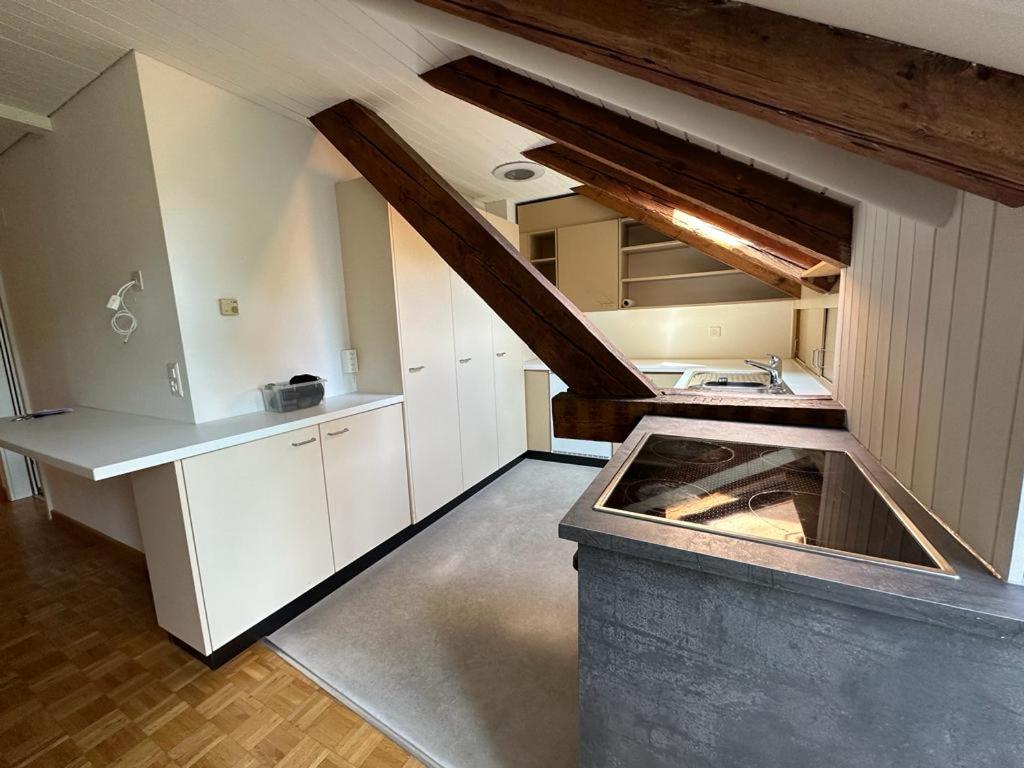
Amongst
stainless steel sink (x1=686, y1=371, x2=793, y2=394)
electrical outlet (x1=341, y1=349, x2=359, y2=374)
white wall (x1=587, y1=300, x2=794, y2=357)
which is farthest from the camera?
white wall (x1=587, y1=300, x2=794, y2=357)

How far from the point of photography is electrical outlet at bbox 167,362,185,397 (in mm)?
1830

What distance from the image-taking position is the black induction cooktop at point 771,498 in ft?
2.49

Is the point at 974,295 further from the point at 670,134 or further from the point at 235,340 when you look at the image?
the point at 235,340

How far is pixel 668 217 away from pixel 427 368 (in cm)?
173

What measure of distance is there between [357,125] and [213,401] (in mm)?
1468

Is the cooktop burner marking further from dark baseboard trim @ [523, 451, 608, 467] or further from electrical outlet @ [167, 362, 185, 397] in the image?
dark baseboard trim @ [523, 451, 608, 467]

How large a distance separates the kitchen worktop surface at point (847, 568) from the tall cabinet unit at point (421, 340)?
5.71 feet

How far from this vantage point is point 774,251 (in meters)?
1.81

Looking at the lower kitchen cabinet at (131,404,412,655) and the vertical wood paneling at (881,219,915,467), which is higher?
the vertical wood paneling at (881,219,915,467)

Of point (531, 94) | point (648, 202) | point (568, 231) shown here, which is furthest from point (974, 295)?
point (568, 231)

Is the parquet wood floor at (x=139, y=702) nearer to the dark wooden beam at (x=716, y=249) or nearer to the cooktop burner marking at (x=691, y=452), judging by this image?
the cooktop burner marking at (x=691, y=452)

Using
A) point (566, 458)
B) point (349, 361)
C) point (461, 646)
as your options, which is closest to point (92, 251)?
point (349, 361)

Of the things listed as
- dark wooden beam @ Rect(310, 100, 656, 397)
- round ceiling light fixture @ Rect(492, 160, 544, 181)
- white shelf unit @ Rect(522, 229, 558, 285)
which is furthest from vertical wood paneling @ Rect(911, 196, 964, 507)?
white shelf unit @ Rect(522, 229, 558, 285)

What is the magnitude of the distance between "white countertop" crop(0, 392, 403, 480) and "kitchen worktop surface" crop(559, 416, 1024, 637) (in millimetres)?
1417
